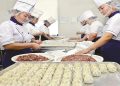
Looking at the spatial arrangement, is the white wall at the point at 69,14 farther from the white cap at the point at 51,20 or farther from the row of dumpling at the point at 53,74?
the row of dumpling at the point at 53,74

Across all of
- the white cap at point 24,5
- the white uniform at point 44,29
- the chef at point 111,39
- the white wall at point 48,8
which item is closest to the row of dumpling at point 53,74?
the chef at point 111,39

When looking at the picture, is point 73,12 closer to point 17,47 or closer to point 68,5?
point 68,5

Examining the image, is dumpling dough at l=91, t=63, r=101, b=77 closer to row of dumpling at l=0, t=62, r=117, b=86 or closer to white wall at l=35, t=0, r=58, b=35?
row of dumpling at l=0, t=62, r=117, b=86

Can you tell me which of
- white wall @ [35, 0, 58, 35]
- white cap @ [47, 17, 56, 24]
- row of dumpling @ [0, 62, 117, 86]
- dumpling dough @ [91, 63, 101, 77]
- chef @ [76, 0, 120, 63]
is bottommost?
row of dumpling @ [0, 62, 117, 86]

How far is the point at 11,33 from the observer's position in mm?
2863

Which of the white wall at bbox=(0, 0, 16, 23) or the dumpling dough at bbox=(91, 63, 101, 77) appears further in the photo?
the white wall at bbox=(0, 0, 16, 23)

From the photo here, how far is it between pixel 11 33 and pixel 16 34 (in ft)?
0.34

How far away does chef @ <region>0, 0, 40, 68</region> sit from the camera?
2.81 metres

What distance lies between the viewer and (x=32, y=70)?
1767 millimetres

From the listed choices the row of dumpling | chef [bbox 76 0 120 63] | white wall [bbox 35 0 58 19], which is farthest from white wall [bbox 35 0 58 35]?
the row of dumpling

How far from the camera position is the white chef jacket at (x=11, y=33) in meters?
2.79

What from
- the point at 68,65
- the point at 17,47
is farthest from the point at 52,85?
the point at 17,47

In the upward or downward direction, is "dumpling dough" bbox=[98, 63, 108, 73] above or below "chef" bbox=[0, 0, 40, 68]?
below

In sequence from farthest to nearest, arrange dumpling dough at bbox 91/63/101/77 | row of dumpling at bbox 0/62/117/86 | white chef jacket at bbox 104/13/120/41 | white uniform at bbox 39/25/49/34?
white uniform at bbox 39/25/49/34, white chef jacket at bbox 104/13/120/41, dumpling dough at bbox 91/63/101/77, row of dumpling at bbox 0/62/117/86
